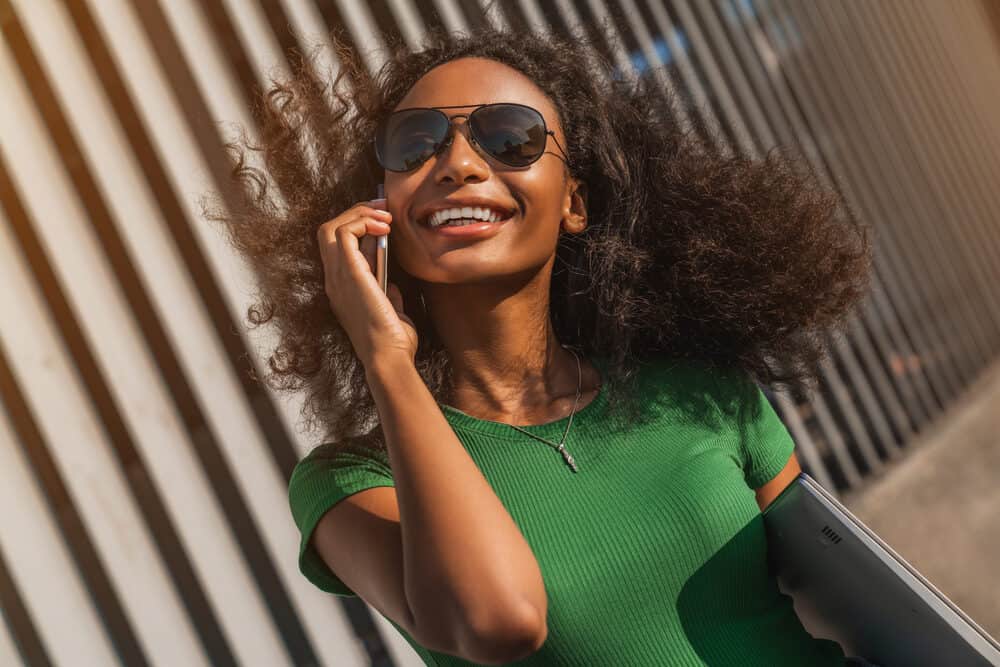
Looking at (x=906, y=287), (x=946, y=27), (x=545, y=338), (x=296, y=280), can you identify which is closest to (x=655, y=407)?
(x=545, y=338)

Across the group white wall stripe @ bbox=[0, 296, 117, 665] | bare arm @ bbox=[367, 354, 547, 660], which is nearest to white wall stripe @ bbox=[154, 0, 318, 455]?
white wall stripe @ bbox=[0, 296, 117, 665]

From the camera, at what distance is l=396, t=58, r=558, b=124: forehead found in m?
1.81

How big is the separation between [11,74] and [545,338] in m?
1.79

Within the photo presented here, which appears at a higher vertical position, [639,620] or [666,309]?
[666,309]

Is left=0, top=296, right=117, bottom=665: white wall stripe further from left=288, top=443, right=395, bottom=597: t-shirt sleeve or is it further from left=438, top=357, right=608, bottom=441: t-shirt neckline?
left=438, top=357, right=608, bottom=441: t-shirt neckline

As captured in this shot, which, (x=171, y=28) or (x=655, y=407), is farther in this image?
(x=171, y=28)

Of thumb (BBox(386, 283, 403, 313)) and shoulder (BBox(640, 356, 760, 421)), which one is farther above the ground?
thumb (BBox(386, 283, 403, 313))

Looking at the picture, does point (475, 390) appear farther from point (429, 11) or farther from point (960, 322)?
point (960, 322)

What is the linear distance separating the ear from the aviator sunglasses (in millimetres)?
249

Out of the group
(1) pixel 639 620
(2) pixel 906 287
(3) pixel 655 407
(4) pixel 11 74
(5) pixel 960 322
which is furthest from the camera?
(5) pixel 960 322

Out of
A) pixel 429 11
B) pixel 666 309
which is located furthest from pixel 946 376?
pixel 666 309

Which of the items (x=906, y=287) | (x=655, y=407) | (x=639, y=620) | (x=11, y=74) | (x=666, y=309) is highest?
(x=11, y=74)

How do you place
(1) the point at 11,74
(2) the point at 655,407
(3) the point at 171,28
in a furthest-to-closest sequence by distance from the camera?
(3) the point at 171,28 → (1) the point at 11,74 → (2) the point at 655,407

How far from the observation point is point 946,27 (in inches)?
364
